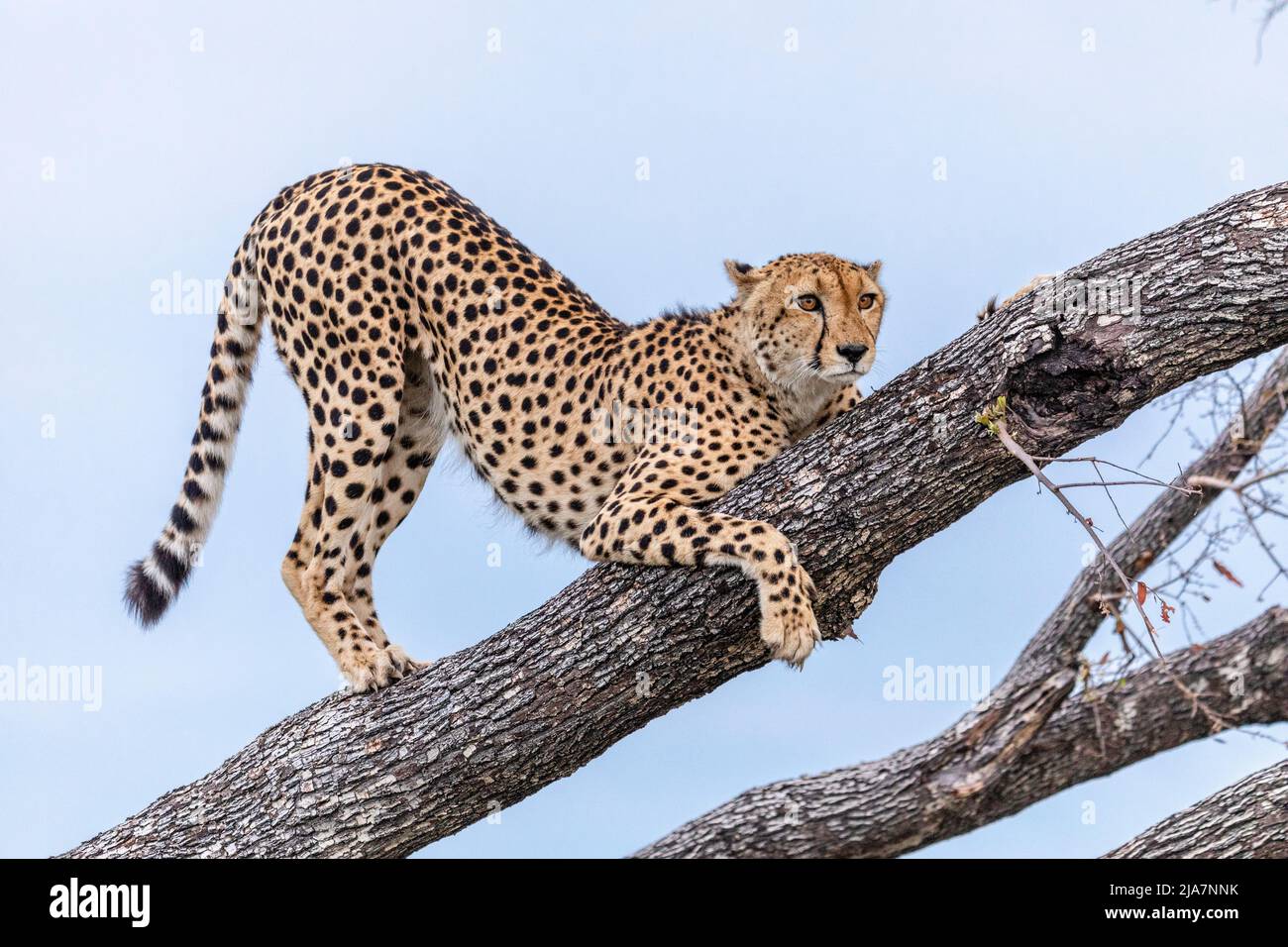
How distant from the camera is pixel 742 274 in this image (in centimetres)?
539

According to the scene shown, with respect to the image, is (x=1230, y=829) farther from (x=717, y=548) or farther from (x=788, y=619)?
(x=717, y=548)

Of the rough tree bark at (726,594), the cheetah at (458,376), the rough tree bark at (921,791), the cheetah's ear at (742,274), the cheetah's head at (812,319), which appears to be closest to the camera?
the rough tree bark at (726,594)

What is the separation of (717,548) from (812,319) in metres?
1.03

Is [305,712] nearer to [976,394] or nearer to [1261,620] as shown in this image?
[976,394]

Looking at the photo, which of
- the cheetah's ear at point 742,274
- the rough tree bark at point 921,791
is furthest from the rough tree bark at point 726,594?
the rough tree bark at point 921,791

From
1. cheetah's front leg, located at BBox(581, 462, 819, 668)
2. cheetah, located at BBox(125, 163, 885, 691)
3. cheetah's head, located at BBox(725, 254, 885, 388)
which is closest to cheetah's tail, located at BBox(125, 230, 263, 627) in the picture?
cheetah, located at BBox(125, 163, 885, 691)

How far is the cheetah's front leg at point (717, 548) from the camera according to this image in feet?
14.6

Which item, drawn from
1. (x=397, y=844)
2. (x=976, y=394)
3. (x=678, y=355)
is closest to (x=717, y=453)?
(x=678, y=355)

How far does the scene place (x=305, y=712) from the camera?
547 centimetres

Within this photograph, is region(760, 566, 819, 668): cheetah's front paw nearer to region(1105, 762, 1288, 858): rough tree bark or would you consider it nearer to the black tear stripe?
the black tear stripe

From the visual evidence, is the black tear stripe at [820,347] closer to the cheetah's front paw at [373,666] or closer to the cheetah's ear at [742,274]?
the cheetah's ear at [742,274]

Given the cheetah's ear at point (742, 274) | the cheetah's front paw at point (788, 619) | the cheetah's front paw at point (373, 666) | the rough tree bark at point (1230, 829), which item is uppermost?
the cheetah's ear at point (742, 274)
